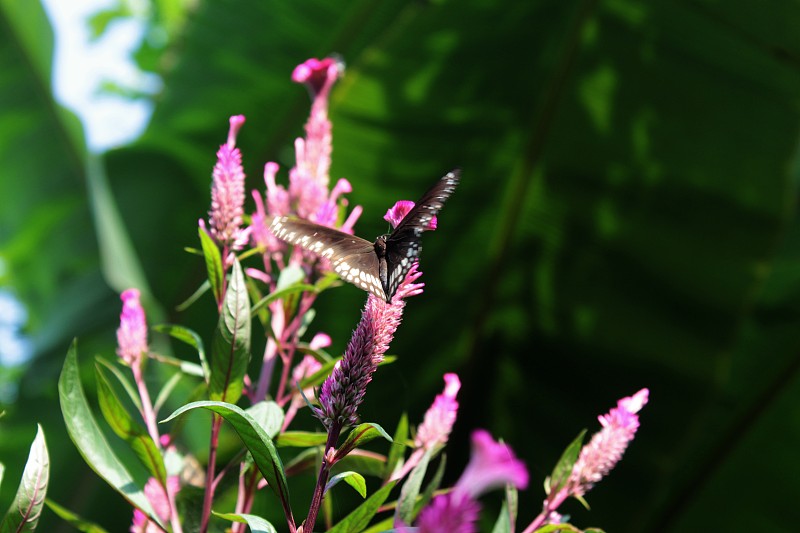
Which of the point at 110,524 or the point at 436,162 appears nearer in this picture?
the point at 436,162

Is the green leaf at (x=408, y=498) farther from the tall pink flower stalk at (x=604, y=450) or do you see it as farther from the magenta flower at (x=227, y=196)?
the magenta flower at (x=227, y=196)

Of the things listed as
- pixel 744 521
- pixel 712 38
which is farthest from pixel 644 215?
pixel 744 521

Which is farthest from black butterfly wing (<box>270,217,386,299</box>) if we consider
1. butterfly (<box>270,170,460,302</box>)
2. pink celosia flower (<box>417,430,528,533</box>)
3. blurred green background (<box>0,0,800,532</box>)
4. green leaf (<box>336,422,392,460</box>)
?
blurred green background (<box>0,0,800,532</box>)

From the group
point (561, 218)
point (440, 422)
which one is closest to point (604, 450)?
point (440, 422)

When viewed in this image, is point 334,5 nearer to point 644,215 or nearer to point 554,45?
point 554,45

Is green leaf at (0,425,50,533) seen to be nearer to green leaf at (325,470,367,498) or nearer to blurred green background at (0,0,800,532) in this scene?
green leaf at (325,470,367,498)

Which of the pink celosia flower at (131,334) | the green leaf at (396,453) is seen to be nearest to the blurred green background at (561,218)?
the green leaf at (396,453)
